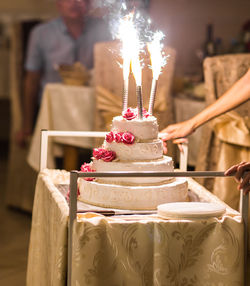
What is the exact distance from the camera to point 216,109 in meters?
2.42

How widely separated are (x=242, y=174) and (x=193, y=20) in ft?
14.1

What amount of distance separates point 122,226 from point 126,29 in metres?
0.68

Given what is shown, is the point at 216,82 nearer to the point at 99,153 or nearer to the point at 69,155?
the point at 69,155

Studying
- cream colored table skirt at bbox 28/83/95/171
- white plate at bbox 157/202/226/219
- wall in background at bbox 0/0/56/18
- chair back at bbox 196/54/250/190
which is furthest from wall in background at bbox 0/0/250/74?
white plate at bbox 157/202/226/219

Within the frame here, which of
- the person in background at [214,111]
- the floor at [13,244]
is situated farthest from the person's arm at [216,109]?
the floor at [13,244]

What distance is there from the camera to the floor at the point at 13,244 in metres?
3.28

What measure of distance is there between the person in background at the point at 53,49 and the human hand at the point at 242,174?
299 centimetres

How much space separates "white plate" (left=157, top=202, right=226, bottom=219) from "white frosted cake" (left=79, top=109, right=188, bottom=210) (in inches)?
4.2

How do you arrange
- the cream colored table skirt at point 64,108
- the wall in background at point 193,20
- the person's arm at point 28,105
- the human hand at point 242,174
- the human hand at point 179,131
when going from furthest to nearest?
the wall in background at point 193,20 < the person's arm at point 28,105 < the cream colored table skirt at point 64,108 < the human hand at point 179,131 < the human hand at point 242,174

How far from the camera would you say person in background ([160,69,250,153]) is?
236 centimetres

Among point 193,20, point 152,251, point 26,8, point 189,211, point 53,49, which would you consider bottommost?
point 152,251

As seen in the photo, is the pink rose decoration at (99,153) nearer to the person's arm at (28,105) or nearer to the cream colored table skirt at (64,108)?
the cream colored table skirt at (64,108)

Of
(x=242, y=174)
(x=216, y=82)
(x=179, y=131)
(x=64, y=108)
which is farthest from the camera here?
(x=64, y=108)

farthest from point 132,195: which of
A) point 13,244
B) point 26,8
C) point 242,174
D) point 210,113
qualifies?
point 26,8
